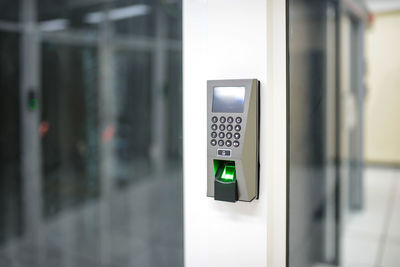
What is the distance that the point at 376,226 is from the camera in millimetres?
1323

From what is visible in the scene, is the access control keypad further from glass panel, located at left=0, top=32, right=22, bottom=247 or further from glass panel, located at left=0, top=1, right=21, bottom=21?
glass panel, located at left=0, top=1, right=21, bottom=21

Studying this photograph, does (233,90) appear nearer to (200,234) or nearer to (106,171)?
(200,234)

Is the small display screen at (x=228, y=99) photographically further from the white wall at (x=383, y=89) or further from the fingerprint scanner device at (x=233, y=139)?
the white wall at (x=383, y=89)

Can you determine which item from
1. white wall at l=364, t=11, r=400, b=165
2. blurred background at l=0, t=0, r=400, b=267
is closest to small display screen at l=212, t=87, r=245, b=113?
white wall at l=364, t=11, r=400, b=165

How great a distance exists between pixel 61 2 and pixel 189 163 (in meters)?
2.66

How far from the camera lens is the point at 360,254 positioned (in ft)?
4.41

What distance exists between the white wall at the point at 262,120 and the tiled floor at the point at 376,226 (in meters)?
0.40

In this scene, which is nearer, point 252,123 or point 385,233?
point 252,123

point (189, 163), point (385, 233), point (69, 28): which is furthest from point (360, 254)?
point (69, 28)

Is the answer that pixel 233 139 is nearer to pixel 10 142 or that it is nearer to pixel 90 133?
pixel 90 133

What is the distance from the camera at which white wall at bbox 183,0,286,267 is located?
1111mm

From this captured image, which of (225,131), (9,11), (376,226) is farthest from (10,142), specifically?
(376,226)

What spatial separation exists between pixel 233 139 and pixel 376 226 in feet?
2.35

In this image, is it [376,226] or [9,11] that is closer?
[376,226]
